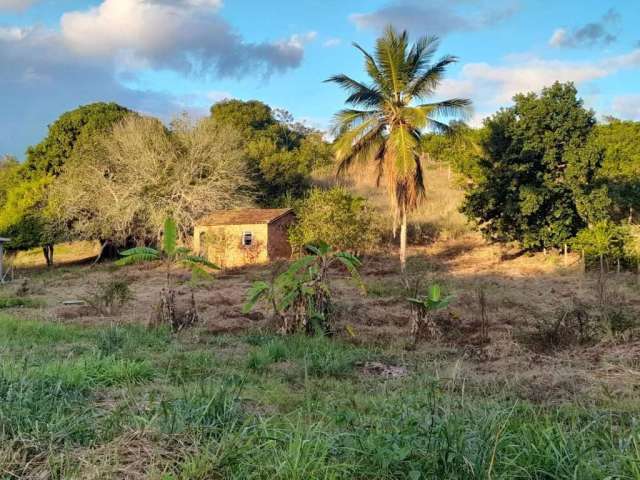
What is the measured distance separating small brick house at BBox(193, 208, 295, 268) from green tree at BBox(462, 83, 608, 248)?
10614 millimetres

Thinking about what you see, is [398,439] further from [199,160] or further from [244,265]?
[199,160]

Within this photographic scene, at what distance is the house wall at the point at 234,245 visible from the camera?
30.2m

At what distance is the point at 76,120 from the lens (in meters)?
37.2

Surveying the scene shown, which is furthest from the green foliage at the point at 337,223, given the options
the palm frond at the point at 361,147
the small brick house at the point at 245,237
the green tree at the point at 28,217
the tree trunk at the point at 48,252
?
the tree trunk at the point at 48,252

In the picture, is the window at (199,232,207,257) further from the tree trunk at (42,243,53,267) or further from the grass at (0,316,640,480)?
the grass at (0,316,640,480)

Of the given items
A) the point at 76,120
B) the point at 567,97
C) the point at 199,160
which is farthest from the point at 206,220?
the point at 567,97

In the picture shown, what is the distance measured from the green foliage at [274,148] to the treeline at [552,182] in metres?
13.9

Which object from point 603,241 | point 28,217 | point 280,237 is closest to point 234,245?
point 280,237

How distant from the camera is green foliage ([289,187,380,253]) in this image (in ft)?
91.7

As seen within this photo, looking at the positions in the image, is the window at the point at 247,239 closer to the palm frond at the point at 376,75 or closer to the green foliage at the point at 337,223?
the green foliage at the point at 337,223

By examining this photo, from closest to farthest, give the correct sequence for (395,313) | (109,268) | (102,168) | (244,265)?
1. (395,313)
2. (244,265)
3. (109,268)
4. (102,168)

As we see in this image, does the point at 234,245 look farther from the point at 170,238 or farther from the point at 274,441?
the point at 274,441

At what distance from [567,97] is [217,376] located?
23569 mm

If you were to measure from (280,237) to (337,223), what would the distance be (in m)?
4.48
